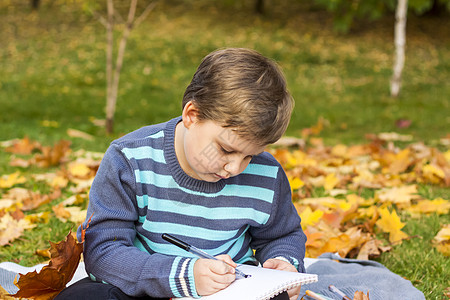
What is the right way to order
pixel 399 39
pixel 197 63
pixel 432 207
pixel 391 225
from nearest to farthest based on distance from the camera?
pixel 391 225 → pixel 432 207 → pixel 399 39 → pixel 197 63

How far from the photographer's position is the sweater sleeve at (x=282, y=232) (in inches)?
73.8

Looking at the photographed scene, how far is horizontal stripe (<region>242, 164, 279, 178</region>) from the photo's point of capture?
1.88 m

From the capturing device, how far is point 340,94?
11.0 meters

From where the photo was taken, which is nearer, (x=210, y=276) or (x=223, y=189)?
(x=210, y=276)

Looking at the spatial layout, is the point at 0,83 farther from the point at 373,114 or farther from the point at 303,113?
the point at 373,114

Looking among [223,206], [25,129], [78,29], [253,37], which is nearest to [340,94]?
[253,37]

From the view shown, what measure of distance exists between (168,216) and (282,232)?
43 cm

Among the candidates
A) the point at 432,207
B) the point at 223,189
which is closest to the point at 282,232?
the point at 223,189

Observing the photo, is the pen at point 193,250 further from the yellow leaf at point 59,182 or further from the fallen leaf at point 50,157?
the fallen leaf at point 50,157

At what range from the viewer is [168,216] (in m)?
1.76

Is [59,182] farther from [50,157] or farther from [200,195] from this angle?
[200,195]

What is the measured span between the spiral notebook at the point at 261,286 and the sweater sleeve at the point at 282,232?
0.27 metres

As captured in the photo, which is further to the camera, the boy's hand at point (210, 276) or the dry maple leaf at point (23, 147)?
the dry maple leaf at point (23, 147)

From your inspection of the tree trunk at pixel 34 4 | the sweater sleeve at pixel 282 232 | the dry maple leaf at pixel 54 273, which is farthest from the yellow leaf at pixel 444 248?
the tree trunk at pixel 34 4
